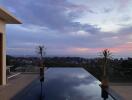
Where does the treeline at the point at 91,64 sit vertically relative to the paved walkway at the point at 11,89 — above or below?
above

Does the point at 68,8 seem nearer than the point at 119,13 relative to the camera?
No

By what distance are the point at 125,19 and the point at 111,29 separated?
2077 millimetres

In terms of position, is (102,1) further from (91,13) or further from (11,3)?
(11,3)

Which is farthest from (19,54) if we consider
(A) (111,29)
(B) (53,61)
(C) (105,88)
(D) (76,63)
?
(C) (105,88)

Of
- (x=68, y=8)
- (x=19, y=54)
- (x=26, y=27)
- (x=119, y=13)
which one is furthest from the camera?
(x=19, y=54)

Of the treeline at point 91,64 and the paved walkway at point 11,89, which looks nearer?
the paved walkway at point 11,89

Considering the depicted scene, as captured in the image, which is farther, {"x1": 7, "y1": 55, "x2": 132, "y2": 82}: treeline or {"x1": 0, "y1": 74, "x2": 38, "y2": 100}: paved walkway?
{"x1": 7, "y1": 55, "x2": 132, "y2": 82}: treeline

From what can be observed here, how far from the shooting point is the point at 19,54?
27297 mm

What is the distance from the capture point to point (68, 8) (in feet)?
55.4

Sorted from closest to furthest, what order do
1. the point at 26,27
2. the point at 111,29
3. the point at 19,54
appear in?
the point at 111,29
the point at 26,27
the point at 19,54

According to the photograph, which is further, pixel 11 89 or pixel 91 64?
pixel 91 64

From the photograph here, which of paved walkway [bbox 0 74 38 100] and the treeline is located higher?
Result: the treeline

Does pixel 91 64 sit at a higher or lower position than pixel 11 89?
higher

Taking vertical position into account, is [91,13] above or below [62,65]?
above
